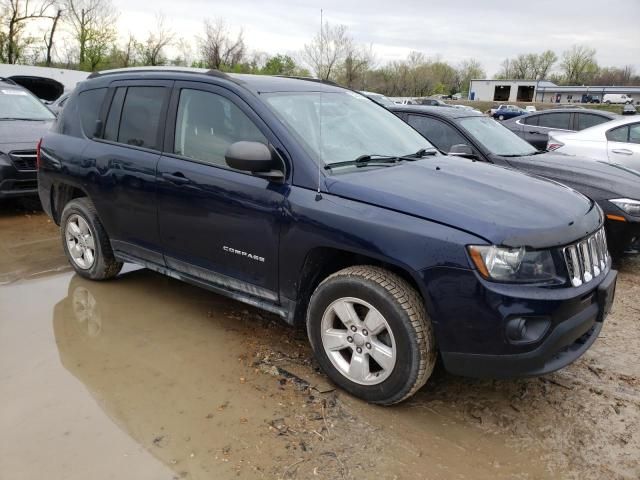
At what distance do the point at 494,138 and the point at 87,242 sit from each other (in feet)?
15.1

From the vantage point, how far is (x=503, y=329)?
8.23ft

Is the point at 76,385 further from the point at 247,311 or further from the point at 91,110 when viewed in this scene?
the point at 91,110

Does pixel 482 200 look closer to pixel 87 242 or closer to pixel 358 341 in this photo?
pixel 358 341

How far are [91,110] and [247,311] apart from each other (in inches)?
85.0

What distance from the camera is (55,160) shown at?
464cm

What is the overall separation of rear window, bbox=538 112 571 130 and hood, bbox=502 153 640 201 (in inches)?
176

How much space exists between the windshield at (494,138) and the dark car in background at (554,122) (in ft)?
11.6

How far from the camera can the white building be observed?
290 ft

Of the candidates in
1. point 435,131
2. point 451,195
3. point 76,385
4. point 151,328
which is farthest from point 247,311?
point 435,131

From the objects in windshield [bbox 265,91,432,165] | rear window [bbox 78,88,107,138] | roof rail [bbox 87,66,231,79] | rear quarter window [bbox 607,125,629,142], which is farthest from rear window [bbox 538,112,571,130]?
rear window [bbox 78,88,107,138]

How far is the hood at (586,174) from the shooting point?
5.18 meters

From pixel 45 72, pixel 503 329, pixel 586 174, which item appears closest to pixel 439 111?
pixel 586 174

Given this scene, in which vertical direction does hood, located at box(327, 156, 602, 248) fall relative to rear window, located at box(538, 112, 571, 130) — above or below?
below

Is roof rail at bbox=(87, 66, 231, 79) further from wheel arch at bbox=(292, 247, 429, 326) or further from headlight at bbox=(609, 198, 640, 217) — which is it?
headlight at bbox=(609, 198, 640, 217)
